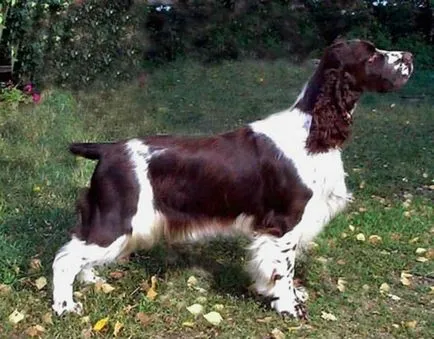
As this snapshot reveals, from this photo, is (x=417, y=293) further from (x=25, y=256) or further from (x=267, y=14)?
(x=267, y=14)

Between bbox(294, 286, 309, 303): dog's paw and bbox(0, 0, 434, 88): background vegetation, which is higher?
bbox(0, 0, 434, 88): background vegetation

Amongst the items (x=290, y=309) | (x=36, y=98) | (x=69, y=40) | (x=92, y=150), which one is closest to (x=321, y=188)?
(x=290, y=309)

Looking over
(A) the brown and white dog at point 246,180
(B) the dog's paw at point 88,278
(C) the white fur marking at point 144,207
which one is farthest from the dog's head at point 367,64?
(B) the dog's paw at point 88,278

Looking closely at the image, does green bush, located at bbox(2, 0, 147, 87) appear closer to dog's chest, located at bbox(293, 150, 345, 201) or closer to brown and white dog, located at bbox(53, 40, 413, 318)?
brown and white dog, located at bbox(53, 40, 413, 318)

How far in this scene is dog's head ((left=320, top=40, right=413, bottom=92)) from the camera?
4586mm

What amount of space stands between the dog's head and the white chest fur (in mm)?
346

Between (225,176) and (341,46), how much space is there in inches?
39.3

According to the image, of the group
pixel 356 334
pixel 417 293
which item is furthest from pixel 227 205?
pixel 417 293

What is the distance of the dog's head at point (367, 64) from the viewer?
15.0ft

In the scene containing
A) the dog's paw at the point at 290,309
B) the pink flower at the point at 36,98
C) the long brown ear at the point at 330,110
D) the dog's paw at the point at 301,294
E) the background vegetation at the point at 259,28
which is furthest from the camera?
the background vegetation at the point at 259,28

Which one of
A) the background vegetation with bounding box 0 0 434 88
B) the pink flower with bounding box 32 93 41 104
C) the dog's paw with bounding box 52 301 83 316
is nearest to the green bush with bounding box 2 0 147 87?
the background vegetation with bounding box 0 0 434 88

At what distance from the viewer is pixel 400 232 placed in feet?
20.7

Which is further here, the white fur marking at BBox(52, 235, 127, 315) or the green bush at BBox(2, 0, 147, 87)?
the green bush at BBox(2, 0, 147, 87)

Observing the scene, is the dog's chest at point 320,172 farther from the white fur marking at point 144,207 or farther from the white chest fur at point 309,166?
the white fur marking at point 144,207
